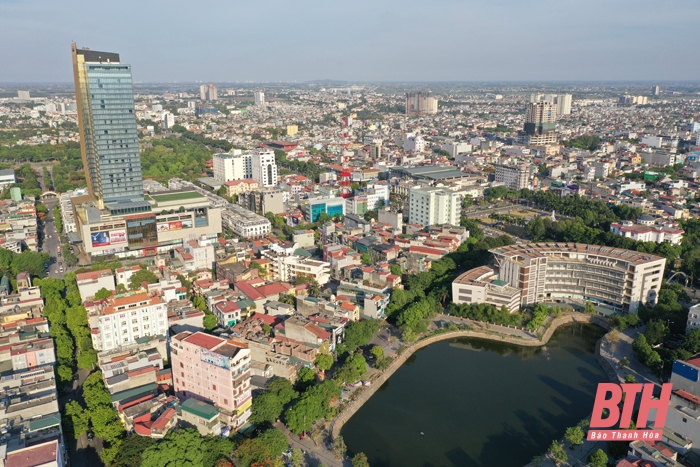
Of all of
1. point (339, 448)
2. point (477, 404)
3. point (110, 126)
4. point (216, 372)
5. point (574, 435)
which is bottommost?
point (477, 404)

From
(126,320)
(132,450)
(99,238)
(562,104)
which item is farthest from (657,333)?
(562,104)

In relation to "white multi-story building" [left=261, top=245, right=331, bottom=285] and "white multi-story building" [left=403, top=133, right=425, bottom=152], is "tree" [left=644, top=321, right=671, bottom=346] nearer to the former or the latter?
"white multi-story building" [left=261, top=245, right=331, bottom=285]

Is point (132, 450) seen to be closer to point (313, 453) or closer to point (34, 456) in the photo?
point (34, 456)

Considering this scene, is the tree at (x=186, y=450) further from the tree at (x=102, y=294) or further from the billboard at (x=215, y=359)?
the tree at (x=102, y=294)

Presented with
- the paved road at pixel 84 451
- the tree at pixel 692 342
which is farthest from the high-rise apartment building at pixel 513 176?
the paved road at pixel 84 451

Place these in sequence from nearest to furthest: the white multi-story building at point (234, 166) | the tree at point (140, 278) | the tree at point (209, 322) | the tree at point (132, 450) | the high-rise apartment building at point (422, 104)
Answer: the tree at point (132, 450)
the tree at point (209, 322)
the tree at point (140, 278)
the white multi-story building at point (234, 166)
the high-rise apartment building at point (422, 104)

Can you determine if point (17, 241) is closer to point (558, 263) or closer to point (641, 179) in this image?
point (558, 263)
